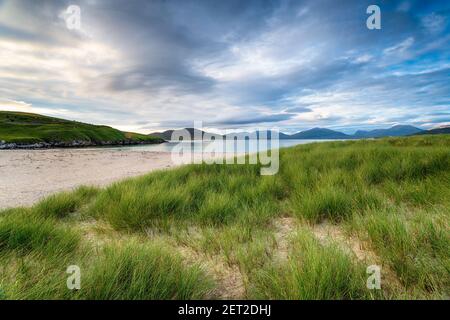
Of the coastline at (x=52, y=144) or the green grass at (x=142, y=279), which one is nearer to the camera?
the green grass at (x=142, y=279)

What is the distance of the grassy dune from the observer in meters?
1.73

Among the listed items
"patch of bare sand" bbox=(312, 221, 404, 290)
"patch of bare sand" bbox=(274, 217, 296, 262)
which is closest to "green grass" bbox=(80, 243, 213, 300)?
→ "patch of bare sand" bbox=(274, 217, 296, 262)

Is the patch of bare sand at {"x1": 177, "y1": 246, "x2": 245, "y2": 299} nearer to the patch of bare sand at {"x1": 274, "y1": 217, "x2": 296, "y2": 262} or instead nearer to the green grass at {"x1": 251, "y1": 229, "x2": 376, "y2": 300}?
the green grass at {"x1": 251, "y1": 229, "x2": 376, "y2": 300}

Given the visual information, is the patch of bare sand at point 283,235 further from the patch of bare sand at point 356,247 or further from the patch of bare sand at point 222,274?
the patch of bare sand at point 222,274

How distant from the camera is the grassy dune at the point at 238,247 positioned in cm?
173

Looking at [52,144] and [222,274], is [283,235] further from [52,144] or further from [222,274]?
[52,144]

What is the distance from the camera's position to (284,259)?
2393mm

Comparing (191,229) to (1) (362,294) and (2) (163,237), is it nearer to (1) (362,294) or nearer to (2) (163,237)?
(2) (163,237)

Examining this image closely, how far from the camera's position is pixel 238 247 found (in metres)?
2.48

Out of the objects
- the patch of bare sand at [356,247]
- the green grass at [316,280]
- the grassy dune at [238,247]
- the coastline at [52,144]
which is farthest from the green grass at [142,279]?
the coastline at [52,144]

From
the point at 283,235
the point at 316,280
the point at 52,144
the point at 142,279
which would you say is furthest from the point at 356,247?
the point at 52,144
